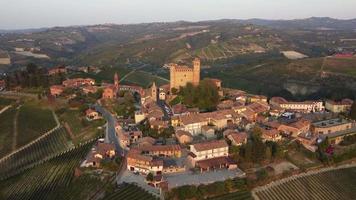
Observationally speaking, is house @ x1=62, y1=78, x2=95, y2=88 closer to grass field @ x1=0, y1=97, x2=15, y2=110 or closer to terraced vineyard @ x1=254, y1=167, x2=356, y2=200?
grass field @ x1=0, y1=97, x2=15, y2=110

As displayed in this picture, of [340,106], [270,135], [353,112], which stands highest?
[353,112]

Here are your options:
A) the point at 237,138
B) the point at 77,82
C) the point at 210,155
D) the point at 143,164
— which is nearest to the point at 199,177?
the point at 210,155

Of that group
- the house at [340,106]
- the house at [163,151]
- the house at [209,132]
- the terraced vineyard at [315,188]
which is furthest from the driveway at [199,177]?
the house at [340,106]

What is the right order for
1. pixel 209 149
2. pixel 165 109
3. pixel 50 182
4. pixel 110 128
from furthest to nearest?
pixel 165 109, pixel 110 128, pixel 209 149, pixel 50 182

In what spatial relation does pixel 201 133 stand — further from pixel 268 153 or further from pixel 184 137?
pixel 268 153

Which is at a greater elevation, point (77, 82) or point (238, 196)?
point (77, 82)

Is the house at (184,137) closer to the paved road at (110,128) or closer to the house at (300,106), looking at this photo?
the paved road at (110,128)
